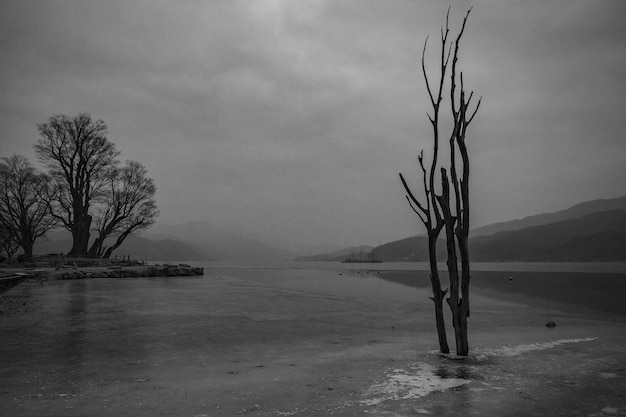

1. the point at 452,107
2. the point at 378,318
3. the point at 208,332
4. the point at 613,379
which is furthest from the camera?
the point at 378,318

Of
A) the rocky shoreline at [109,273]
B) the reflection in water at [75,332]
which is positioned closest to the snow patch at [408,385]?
the reflection in water at [75,332]

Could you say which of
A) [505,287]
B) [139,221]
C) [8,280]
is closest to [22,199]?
[139,221]

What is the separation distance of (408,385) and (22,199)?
5321 cm

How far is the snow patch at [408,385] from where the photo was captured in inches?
214

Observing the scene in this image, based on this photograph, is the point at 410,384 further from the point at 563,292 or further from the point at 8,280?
the point at 563,292

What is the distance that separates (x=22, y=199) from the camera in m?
46.8

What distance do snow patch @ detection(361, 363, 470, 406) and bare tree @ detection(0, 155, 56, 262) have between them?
4996 centimetres

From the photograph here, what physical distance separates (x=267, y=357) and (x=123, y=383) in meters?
2.69

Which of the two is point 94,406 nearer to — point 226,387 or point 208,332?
point 226,387

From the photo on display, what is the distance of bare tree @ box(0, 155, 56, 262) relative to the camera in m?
45.9

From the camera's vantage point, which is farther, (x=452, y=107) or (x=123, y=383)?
(x=452, y=107)

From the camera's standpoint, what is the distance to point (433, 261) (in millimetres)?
8711

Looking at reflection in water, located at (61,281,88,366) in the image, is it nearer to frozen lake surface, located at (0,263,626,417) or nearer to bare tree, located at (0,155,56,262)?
frozen lake surface, located at (0,263,626,417)

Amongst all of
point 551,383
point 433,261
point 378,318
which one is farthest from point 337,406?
point 378,318
